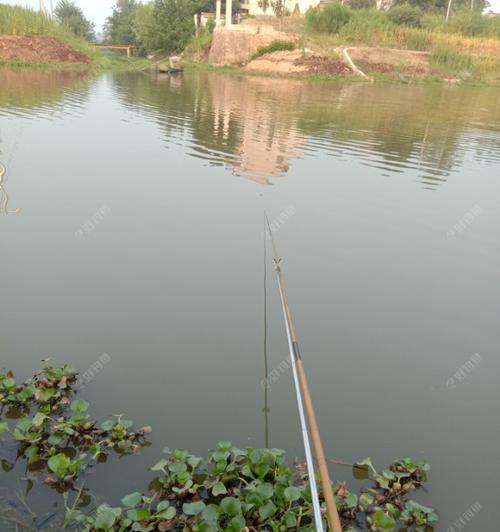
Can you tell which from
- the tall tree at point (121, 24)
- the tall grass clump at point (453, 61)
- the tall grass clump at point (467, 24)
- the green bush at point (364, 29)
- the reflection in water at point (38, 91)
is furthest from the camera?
the tall tree at point (121, 24)

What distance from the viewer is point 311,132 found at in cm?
1648

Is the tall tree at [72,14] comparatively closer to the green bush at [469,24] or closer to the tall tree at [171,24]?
the tall tree at [171,24]

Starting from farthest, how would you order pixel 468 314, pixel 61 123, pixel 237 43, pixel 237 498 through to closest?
1. pixel 237 43
2. pixel 61 123
3. pixel 468 314
4. pixel 237 498

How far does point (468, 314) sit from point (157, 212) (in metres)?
5.20

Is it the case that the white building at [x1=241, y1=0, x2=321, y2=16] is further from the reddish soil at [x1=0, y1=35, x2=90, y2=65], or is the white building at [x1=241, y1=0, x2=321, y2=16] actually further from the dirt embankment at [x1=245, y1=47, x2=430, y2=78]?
the reddish soil at [x1=0, y1=35, x2=90, y2=65]

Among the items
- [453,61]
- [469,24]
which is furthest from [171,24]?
[469,24]

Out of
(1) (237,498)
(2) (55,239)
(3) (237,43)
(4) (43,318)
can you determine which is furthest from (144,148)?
(3) (237,43)

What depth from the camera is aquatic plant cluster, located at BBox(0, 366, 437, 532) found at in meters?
3.14

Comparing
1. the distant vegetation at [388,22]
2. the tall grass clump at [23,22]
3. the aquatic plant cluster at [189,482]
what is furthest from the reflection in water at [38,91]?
the distant vegetation at [388,22]

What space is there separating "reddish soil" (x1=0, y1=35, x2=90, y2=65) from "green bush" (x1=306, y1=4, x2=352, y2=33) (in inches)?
800

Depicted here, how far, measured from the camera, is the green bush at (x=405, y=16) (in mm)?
49688

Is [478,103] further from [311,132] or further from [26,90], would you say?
[26,90]

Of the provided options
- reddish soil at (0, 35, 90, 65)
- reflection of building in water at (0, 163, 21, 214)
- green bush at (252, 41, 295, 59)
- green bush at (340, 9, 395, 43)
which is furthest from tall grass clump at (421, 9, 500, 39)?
reflection of building in water at (0, 163, 21, 214)

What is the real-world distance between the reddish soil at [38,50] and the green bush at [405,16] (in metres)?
29.4
